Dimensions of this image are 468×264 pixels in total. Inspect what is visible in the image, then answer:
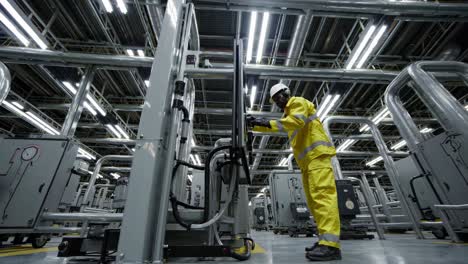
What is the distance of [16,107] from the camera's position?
22.9 feet

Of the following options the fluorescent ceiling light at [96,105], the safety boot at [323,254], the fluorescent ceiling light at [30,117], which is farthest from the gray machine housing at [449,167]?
the fluorescent ceiling light at [30,117]

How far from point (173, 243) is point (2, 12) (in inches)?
207

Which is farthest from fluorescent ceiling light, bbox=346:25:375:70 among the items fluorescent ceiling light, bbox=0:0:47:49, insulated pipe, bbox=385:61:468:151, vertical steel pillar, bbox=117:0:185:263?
fluorescent ceiling light, bbox=0:0:47:49

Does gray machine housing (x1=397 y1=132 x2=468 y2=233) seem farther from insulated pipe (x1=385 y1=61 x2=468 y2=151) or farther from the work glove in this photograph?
the work glove

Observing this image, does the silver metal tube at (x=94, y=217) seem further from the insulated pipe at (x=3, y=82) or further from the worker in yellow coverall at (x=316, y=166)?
the worker in yellow coverall at (x=316, y=166)

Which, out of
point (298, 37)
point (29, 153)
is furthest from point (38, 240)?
point (298, 37)

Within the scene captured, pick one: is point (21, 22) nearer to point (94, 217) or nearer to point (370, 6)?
point (94, 217)

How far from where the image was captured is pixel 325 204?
1.97 m

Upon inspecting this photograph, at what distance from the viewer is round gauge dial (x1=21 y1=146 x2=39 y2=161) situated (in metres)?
3.38

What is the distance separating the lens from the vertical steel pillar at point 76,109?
4590 millimetres

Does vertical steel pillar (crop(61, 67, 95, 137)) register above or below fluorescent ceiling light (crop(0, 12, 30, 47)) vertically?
below

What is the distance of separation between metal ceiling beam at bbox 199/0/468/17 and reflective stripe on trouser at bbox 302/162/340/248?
11.1 ft

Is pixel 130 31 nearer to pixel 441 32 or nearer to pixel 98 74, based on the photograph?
pixel 98 74

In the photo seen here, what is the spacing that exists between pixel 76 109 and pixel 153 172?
448 cm
